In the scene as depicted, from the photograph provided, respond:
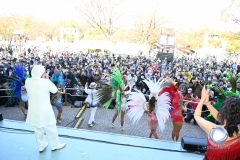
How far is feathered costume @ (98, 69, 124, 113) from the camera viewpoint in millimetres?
5559

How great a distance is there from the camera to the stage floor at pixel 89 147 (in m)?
3.42

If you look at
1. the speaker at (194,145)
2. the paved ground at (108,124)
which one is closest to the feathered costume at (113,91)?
the paved ground at (108,124)

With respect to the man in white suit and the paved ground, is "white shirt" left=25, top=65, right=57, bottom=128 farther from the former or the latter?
the paved ground

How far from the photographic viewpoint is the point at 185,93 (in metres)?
8.20

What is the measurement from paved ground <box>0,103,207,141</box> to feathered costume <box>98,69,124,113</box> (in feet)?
3.66

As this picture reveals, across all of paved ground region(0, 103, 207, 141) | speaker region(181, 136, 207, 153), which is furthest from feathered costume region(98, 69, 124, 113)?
speaker region(181, 136, 207, 153)

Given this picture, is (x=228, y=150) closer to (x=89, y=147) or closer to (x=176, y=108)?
(x=89, y=147)

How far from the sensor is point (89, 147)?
373cm

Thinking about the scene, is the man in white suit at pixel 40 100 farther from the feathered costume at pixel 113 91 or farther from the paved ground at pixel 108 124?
the paved ground at pixel 108 124

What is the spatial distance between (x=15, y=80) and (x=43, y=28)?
3257cm

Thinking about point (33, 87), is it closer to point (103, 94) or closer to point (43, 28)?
→ point (103, 94)

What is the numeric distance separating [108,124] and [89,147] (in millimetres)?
3124

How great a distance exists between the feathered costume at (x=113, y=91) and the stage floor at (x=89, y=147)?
1.47 meters

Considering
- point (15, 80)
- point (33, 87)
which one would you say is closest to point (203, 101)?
point (33, 87)
